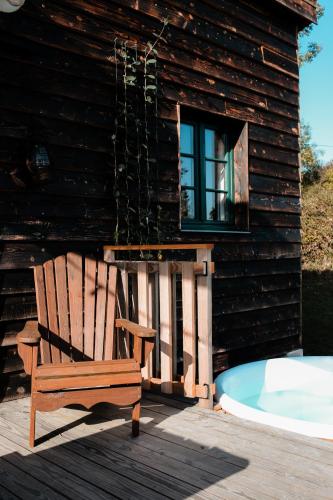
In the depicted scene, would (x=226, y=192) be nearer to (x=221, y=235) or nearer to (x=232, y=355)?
(x=221, y=235)

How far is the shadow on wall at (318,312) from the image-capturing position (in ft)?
19.4

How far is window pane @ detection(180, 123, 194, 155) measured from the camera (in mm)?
4168

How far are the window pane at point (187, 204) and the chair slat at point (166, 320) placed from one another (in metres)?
1.44

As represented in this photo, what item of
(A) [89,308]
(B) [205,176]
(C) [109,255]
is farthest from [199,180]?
(A) [89,308]

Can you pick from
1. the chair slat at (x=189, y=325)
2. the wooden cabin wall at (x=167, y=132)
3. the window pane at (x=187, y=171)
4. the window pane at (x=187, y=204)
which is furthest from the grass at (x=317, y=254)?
the chair slat at (x=189, y=325)

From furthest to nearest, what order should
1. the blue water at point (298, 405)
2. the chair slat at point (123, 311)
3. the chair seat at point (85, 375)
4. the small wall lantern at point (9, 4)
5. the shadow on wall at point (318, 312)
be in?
1. the shadow on wall at point (318, 312)
2. the blue water at point (298, 405)
3. the chair slat at point (123, 311)
4. the small wall lantern at point (9, 4)
5. the chair seat at point (85, 375)

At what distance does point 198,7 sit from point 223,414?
A: 339cm

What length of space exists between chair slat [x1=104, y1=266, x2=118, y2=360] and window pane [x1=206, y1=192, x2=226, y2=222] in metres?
1.71

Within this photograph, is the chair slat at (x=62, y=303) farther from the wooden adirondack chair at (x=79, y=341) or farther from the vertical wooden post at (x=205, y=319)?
the vertical wooden post at (x=205, y=319)

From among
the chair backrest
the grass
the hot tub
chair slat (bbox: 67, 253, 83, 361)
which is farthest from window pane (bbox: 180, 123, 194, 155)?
the grass

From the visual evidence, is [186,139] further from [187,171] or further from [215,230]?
[215,230]

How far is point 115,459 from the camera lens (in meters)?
2.02

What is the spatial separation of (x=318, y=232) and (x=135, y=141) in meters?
6.70

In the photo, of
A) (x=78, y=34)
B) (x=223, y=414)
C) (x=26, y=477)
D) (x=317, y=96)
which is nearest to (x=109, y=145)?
(x=78, y=34)
